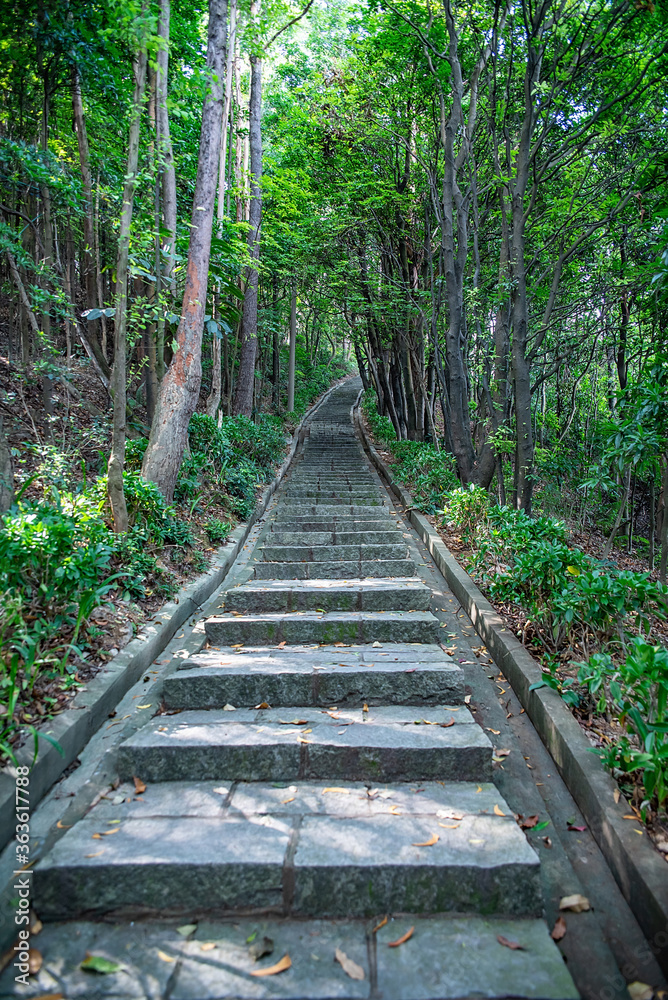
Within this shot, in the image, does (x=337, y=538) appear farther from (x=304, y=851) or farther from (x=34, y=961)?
(x=34, y=961)

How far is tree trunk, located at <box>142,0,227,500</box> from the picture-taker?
5.46 meters

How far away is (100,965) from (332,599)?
2.79 meters

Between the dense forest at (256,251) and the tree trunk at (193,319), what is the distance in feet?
0.08

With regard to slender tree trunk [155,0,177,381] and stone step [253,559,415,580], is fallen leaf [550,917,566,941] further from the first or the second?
slender tree trunk [155,0,177,381]

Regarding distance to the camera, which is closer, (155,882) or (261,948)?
(261,948)

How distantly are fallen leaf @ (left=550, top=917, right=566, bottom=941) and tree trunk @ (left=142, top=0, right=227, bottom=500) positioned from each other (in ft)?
15.0

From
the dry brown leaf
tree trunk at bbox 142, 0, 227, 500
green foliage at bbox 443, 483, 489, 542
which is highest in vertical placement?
tree trunk at bbox 142, 0, 227, 500

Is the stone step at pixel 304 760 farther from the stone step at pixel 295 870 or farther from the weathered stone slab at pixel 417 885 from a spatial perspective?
the weathered stone slab at pixel 417 885

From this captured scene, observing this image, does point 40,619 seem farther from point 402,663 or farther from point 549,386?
point 549,386

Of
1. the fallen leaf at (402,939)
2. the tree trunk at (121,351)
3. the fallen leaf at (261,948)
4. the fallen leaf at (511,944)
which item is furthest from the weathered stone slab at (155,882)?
the tree trunk at (121,351)

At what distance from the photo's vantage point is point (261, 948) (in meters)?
1.88

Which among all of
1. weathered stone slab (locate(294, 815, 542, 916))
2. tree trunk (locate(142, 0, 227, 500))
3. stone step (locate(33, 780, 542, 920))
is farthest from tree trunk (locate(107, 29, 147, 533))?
weathered stone slab (locate(294, 815, 542, 916))

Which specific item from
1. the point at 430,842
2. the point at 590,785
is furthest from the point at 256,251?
the point at 430,842

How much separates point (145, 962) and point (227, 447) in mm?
6585
